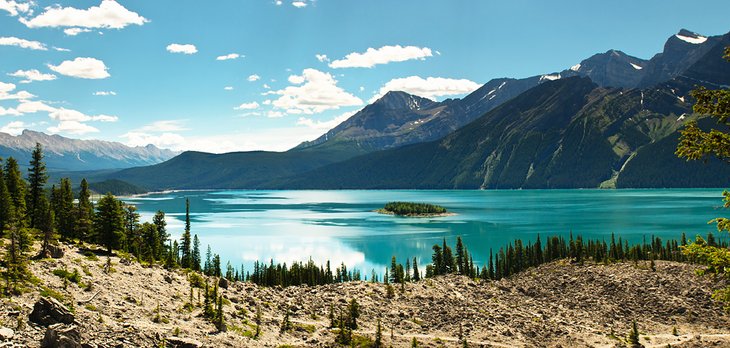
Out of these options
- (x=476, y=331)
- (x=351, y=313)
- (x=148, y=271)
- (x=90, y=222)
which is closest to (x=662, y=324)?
(x=476, y=331)

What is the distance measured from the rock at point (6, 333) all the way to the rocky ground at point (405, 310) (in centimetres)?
7

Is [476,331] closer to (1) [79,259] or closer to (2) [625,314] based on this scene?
(2) [625,314]

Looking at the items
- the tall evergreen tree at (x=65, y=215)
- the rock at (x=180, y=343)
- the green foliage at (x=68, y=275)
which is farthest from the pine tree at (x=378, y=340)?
the tall evergreen tree at (x=65, y=215)

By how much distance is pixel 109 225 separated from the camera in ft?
242

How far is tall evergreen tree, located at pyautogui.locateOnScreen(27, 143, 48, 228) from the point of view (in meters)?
87.6

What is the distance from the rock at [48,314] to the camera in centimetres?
3856

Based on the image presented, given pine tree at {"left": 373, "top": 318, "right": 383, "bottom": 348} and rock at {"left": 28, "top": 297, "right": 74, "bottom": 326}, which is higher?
rock at {"left": 28, "top": 297, "right": 74, "bottom": 326}

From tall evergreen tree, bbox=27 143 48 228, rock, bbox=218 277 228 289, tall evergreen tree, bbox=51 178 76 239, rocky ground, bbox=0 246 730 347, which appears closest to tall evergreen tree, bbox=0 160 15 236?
tall evergreen tree, bbox=51 178 76 239

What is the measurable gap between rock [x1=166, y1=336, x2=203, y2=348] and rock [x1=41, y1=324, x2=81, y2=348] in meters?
7.64

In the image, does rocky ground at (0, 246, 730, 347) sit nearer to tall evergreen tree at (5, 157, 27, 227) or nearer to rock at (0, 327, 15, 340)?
rock at (0, 327, 15, 340)

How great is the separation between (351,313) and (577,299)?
34.1 meters

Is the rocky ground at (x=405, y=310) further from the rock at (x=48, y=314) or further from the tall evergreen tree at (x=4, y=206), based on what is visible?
the tall evergreen tree at (x=4, y=206)

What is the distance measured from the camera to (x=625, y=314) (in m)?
68.0

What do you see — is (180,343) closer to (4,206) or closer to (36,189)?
(4,206)
